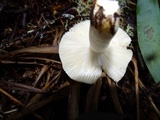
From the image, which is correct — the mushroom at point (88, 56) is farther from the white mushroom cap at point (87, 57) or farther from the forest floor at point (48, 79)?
the forest floor at point (48, 79)

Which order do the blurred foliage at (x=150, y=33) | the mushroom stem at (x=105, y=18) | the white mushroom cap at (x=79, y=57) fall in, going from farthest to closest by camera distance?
the blurred foliage at (x=150, y=33), the white mushroom cap at (x=79, y=57), the mushroom stem at (x=105, y=18)

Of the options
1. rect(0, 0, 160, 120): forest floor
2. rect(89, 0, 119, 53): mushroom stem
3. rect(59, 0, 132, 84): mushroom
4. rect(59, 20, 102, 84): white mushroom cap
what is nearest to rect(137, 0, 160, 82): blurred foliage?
rect(0, 0, 160, 120): forest floor

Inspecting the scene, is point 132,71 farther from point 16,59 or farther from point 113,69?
point 16,59

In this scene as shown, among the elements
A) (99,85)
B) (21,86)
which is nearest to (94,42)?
(99,85)

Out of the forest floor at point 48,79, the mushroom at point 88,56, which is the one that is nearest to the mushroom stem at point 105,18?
the mushroom at point 88,56

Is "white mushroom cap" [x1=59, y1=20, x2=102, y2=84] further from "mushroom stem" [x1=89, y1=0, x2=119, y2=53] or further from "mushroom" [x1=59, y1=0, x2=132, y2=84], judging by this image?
"mushroom stem" [x1=89, y1=0, x2=119, y2=53]

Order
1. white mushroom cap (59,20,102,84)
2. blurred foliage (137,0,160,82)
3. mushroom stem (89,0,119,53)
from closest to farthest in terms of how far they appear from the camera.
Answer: mushroom stem (89,0,119,53) < white mushroom cap (59,20,102,84) < blurred foliage (137,0,160,82)

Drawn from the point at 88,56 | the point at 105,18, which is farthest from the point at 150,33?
the point at 105,18

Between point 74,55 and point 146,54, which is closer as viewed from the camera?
point 74,55

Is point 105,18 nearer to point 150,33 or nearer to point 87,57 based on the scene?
point 87,57
